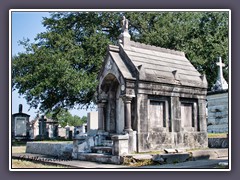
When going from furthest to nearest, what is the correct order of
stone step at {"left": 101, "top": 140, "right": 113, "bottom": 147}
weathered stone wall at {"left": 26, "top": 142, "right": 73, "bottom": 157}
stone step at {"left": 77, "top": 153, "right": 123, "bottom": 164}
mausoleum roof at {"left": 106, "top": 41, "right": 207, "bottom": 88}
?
weathered stone wall at {"left": 26, "top": 142, "right": 73, "bottom": 157} < stone step at {"left": 101, "top": 140, "right": 113, "bottom": 147} < mausoleum roof at {"left": 106, "top": 41, "right": 207, "bottom": 88} < stone step at {"left": 77, "top": 153, "right": 123, "bottom": 164}

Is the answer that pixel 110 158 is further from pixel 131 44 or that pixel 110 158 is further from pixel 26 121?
pixel 26 121

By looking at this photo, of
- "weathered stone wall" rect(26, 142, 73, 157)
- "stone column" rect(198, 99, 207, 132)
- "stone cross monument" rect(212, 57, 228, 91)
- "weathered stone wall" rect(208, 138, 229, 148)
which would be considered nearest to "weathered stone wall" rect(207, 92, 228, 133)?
"stone cross monument" rect(212, 57, 228, 91)

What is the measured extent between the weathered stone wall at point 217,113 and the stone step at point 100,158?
717 cm

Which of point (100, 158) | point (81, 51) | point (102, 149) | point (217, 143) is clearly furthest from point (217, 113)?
point (81, 51)

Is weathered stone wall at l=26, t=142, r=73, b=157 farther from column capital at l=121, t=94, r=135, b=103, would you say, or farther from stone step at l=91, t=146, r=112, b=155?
column capital at l=121, t=94, r=135, b=103

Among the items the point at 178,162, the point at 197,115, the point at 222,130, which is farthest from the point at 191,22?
the point at 178,162

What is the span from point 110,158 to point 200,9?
4833 mm

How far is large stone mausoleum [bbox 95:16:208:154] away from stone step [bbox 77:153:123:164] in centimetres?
31

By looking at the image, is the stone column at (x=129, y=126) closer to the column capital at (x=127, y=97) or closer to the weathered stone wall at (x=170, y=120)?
the column capital at (x=127, y=97)

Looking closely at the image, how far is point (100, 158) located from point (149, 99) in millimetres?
2535

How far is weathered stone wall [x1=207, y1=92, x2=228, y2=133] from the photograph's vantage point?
51.8 feet

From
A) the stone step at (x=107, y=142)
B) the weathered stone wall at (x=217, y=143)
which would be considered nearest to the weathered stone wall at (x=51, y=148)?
the stone step at (x=107, y=142)

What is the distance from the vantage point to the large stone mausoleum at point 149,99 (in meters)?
11.2
